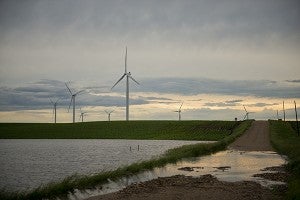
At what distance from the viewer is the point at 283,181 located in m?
31.7

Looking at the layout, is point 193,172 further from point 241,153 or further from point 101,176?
point 241,153

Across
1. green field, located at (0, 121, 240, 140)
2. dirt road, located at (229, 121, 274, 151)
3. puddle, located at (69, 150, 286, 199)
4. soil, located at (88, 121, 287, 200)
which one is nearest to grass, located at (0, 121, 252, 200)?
puddle, located at (69, 150, 286, 199)

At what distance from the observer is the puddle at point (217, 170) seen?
3147cm

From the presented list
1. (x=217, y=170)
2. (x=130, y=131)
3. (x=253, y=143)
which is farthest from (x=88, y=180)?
(x=130, y=131)

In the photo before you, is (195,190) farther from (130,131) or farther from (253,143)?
(130,131)

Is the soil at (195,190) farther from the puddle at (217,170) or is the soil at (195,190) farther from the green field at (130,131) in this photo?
the green field at (130,131)

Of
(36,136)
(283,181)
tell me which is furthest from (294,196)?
(36,136)

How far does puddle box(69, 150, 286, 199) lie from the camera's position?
31.5 meters

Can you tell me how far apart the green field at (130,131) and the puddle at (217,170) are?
56.5 meters

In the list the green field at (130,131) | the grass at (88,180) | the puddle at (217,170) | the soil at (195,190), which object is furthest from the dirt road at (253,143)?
the soil at (195,190)

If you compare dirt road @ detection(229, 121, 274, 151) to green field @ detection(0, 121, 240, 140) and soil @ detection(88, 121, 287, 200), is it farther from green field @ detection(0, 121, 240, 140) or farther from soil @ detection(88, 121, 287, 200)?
soil @ detection(88, 121, 287, 200)

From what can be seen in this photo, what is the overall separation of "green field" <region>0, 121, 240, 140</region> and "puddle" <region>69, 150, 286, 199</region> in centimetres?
5654

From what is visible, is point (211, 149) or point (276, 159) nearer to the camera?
point (276, 159)

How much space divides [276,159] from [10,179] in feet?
101
